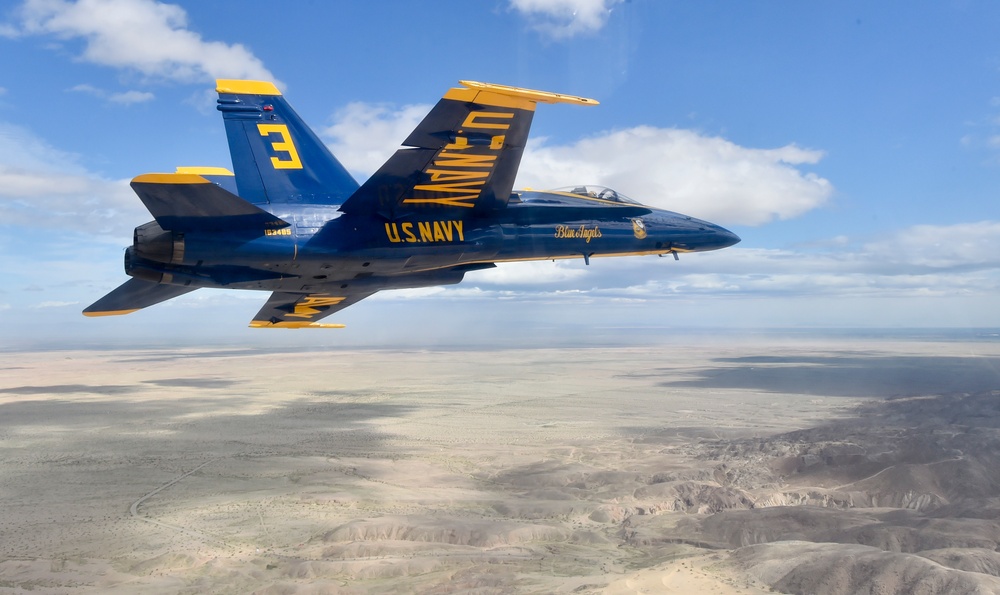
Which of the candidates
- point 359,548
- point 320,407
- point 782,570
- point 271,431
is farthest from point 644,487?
point 320,407

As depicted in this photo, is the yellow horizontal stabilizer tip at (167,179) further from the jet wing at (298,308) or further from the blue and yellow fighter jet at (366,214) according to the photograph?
the jet wing at (298,308)

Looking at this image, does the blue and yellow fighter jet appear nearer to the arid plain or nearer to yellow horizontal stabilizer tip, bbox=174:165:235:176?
yellow horizontal stabilizer tip, bbox=174:165:235:176

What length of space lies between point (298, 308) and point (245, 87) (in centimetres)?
865

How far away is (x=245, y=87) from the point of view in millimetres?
18625

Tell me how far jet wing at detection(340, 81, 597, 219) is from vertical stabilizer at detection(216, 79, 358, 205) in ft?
7.98

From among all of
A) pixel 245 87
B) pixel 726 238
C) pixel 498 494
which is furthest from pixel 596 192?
pixel 498 494

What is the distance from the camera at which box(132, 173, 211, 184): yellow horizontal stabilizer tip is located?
13.5 metres

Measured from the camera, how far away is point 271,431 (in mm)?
143375

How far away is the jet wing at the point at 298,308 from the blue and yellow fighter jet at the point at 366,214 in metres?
2.30

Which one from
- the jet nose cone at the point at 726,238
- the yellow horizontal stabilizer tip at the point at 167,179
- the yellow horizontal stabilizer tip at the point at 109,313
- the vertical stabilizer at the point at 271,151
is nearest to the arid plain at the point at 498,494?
the jet nose cone at the point at 726,238

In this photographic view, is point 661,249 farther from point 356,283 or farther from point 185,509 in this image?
point 185,509

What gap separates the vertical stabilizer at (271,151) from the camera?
721 inches

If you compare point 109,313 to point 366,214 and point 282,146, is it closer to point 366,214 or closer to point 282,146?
point 282,146

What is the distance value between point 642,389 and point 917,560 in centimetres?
12701
